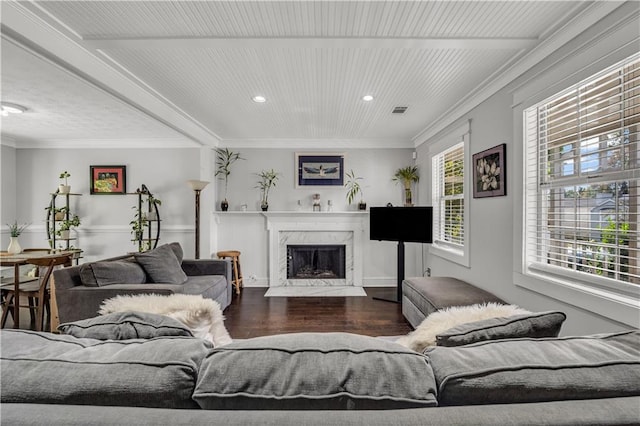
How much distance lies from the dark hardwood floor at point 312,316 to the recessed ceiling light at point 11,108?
3.29 meters

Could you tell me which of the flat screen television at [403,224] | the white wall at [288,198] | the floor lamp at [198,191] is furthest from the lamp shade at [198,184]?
the flat screen television at [403,224]

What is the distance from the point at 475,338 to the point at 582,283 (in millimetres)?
1478

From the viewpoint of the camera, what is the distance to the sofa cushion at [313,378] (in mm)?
692

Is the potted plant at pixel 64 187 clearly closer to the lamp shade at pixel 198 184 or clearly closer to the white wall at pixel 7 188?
the white wall at pixel 7 188

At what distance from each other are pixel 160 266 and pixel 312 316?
1777mm

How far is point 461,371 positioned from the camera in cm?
75

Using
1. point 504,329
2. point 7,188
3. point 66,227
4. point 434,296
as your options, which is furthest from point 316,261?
point 7,188

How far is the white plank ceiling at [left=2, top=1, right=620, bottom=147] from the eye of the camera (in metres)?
1.86

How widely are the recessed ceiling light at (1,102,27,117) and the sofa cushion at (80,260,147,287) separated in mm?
2131

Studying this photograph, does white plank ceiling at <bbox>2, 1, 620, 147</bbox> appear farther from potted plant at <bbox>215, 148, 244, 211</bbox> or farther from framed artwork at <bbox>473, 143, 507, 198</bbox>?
potted plant at <bbox>215, 148, 244, 211</bbox>

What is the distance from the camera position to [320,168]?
5.22 meters

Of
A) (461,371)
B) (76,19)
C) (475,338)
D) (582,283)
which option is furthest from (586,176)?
(76,19)

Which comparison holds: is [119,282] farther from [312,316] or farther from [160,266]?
[312,316]

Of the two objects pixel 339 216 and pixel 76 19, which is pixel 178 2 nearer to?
pixel 76 19
